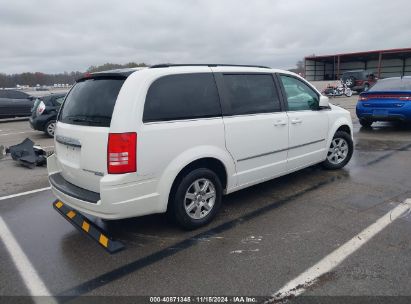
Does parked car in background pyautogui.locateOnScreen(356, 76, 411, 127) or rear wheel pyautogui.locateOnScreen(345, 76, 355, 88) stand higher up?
rear wheel pyautogui.locateOnScreen(345, 76, 355, 88)

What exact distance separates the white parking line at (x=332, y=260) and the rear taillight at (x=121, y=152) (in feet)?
5.51

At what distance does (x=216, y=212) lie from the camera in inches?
159

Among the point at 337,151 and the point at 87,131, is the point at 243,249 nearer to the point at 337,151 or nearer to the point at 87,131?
the point at 87,131

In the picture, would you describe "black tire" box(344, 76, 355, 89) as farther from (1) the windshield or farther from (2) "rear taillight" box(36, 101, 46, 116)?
(2) "rear taillight" box(36, 101, 46, 116)

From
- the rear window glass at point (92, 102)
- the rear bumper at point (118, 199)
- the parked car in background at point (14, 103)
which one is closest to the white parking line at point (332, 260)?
the rear bumper at point (118, 199)

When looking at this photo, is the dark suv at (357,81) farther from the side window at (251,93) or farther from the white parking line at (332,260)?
the white parking line at (332,260)

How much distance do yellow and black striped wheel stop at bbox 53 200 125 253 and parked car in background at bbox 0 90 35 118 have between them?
46.8ft

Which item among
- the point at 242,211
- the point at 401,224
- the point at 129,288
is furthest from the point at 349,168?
the point at 129,288

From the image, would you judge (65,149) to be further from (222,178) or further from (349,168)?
(349,168)

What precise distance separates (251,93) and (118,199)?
2.14 m

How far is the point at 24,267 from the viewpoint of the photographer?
3189 mm

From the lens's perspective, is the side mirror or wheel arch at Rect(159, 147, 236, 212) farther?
the side mirror

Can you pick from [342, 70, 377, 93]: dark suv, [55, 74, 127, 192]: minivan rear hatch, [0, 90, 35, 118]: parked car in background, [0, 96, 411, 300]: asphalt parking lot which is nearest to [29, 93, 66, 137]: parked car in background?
[0, 90, 35, 118]: parked car in background

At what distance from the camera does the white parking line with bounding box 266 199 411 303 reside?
8.95 feet
